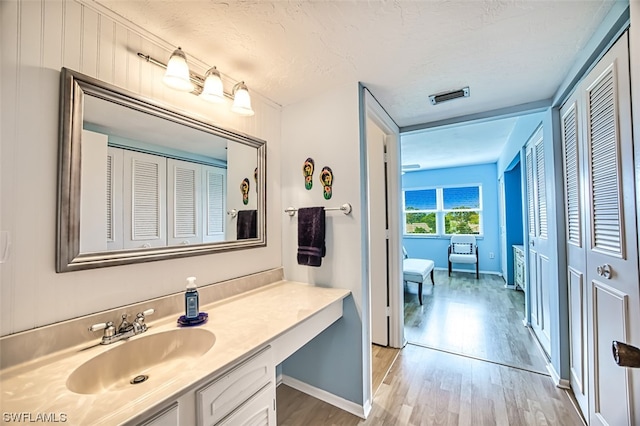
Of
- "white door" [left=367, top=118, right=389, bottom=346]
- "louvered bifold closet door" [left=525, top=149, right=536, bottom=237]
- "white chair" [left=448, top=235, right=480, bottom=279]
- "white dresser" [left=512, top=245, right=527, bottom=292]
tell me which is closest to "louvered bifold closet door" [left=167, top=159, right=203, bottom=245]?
"white door" [left=367, top=118, right=389, bottom=346]

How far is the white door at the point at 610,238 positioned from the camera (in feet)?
3.50

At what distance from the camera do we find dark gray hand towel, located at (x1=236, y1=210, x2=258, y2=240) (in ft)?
5.71

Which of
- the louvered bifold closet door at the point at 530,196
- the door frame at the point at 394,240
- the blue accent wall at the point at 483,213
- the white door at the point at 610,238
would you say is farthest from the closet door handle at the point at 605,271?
the blue accent wall at the point at 483,213

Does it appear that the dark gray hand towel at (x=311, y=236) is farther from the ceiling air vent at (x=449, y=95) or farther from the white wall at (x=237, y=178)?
the ceiling air vent at (x=449, y=95)

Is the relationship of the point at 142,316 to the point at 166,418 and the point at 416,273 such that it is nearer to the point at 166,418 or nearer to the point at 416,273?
the point at 166,418

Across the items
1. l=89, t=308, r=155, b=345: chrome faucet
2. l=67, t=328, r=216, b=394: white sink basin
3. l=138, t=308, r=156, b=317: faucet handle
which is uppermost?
l=138, t=308, r=156, b=317: faucet handle

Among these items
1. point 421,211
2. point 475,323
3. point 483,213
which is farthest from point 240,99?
point 483,213

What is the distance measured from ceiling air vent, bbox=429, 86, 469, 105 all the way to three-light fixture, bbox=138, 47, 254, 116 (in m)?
1.41

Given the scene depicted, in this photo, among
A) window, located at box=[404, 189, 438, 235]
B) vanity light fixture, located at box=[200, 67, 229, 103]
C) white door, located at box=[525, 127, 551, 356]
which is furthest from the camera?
window, located at box=[404, 189, 438, 235]

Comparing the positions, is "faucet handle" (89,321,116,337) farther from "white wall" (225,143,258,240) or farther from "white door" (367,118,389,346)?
"white door" (367,118,389,346)

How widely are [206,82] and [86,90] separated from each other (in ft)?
1.65

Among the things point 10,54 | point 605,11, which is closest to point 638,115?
point 605,11

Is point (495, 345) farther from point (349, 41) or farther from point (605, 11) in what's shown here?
point (349, 41)

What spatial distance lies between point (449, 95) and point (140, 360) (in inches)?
96.5
